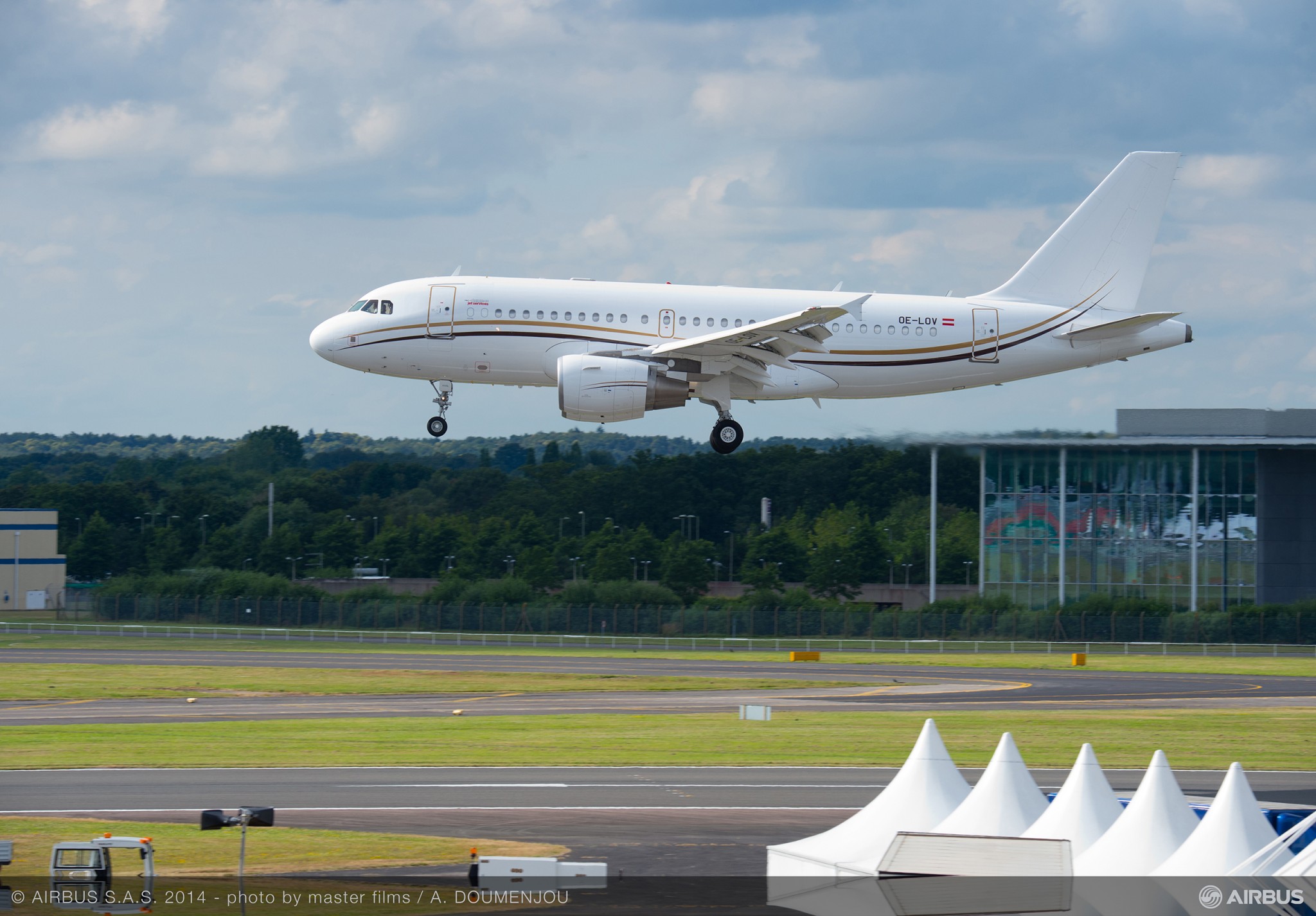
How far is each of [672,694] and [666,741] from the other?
14785mm

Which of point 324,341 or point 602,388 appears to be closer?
point 602,388

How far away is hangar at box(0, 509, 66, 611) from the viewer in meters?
130

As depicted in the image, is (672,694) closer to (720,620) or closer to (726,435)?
(726,435)

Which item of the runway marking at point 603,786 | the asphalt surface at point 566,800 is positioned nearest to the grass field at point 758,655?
the asphalt surface at point 566,800

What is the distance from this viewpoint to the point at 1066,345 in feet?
150

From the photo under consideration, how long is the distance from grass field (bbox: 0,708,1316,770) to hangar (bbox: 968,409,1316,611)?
4861 cm

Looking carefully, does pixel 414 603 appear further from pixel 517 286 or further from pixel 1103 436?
pixel 517 286

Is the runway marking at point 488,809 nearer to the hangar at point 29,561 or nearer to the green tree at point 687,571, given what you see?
the green tree at point 687,571

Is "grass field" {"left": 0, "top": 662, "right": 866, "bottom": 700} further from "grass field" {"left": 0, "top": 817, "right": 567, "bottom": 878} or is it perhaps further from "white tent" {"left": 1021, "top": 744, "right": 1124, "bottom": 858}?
"white tent" {"left": 1021, "top": 744, "right": 1124, "bottom": 858}

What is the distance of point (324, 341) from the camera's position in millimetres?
45094

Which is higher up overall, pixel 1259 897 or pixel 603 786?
pixel 1259 897

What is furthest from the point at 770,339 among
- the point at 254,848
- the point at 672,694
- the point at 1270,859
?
the point at 1270,859

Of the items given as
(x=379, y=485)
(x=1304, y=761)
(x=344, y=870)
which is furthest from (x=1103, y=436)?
(x=379, y=485)

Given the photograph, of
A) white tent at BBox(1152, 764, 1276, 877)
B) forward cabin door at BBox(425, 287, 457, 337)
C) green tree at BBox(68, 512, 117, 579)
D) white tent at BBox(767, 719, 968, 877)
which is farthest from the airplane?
green tree at BBox(68, 512, 117, 579)
